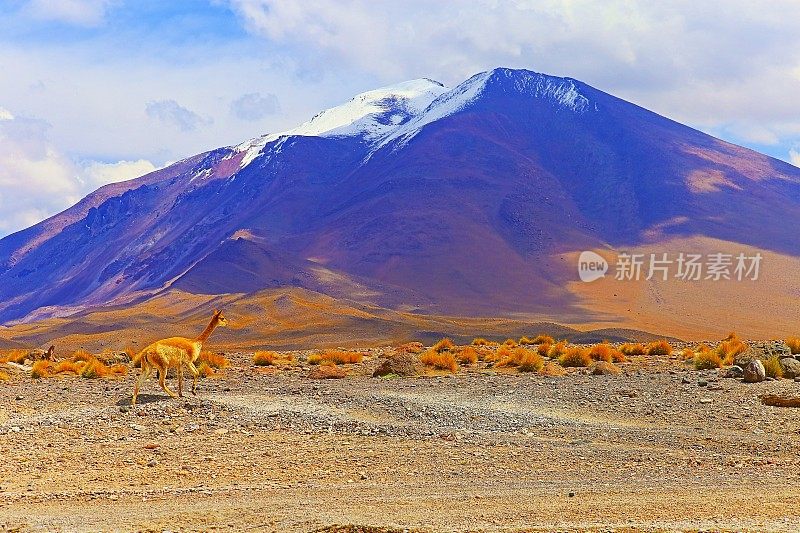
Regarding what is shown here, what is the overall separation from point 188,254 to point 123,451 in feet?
391

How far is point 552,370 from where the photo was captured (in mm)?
22609

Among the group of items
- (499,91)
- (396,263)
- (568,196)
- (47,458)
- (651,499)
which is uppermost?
(499,91)

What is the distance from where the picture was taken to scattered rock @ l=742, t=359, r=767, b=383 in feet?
58.9

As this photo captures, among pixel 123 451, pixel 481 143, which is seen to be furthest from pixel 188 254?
pixel 123 451

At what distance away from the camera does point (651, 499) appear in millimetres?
9297

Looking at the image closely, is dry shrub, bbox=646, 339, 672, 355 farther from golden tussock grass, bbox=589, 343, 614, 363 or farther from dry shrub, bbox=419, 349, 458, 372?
dry shrub, bbox=419, 349, 458, 372

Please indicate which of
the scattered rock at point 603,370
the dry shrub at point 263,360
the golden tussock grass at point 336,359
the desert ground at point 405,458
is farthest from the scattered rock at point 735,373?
the dry shrub at point 263,360

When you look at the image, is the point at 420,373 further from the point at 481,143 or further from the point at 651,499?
the point at 481,143

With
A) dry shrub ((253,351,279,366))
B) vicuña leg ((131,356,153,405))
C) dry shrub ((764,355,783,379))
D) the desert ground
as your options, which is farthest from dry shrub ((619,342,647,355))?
vicuña leg ((131,356,153,405))

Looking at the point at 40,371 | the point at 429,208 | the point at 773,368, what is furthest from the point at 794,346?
the point at 429,208

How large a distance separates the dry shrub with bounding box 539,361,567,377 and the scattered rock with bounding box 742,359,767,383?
4565 millimetres

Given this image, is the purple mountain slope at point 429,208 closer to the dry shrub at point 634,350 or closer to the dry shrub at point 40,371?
the dry shrub at point 634,350

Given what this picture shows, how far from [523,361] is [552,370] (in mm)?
824

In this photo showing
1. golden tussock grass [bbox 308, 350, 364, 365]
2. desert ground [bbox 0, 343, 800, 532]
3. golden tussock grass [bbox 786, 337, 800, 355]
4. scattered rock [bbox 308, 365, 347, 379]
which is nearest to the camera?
desert ground [bbox 0, 343, 800, 532]
